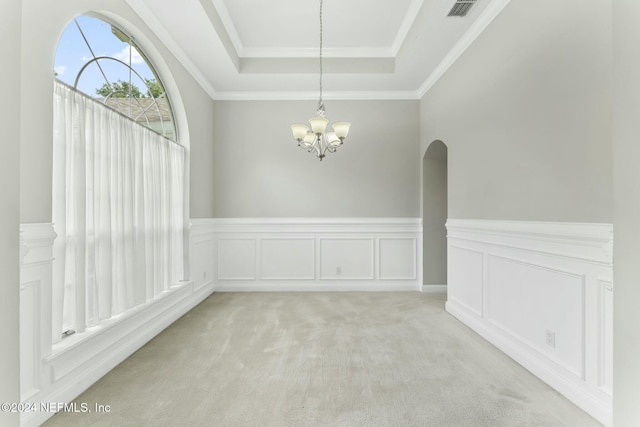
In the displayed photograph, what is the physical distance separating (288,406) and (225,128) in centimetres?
425

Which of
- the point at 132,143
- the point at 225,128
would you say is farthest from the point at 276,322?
the point at 225,128

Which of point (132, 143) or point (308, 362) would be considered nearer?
point (308, 362)

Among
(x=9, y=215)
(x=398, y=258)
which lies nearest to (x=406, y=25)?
(x=398, y=258)

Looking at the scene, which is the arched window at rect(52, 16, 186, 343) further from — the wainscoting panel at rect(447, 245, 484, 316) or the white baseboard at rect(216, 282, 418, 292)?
the wainscoting panel at rect(447, 245, 484, 316)

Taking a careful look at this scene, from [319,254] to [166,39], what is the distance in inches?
137

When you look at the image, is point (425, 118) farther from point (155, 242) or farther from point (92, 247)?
point (92, 247)

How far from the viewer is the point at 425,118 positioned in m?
4.92

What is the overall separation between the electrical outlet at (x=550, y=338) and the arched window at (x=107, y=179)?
337 cm

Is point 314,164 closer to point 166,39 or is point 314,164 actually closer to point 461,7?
point 166,39

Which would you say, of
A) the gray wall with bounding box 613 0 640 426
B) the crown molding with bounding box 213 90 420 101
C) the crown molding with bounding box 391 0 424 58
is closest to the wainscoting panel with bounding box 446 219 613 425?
the gray wall with bounding box 613 0 640 426

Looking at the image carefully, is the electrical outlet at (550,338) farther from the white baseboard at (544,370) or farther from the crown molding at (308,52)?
the crown molding at (308,52)

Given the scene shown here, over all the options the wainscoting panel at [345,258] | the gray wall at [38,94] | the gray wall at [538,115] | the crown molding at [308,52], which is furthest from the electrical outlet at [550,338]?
the crown molding at [308,52]

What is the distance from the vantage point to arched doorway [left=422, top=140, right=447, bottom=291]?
5062 millimetres

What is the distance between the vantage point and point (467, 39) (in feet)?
11.4
